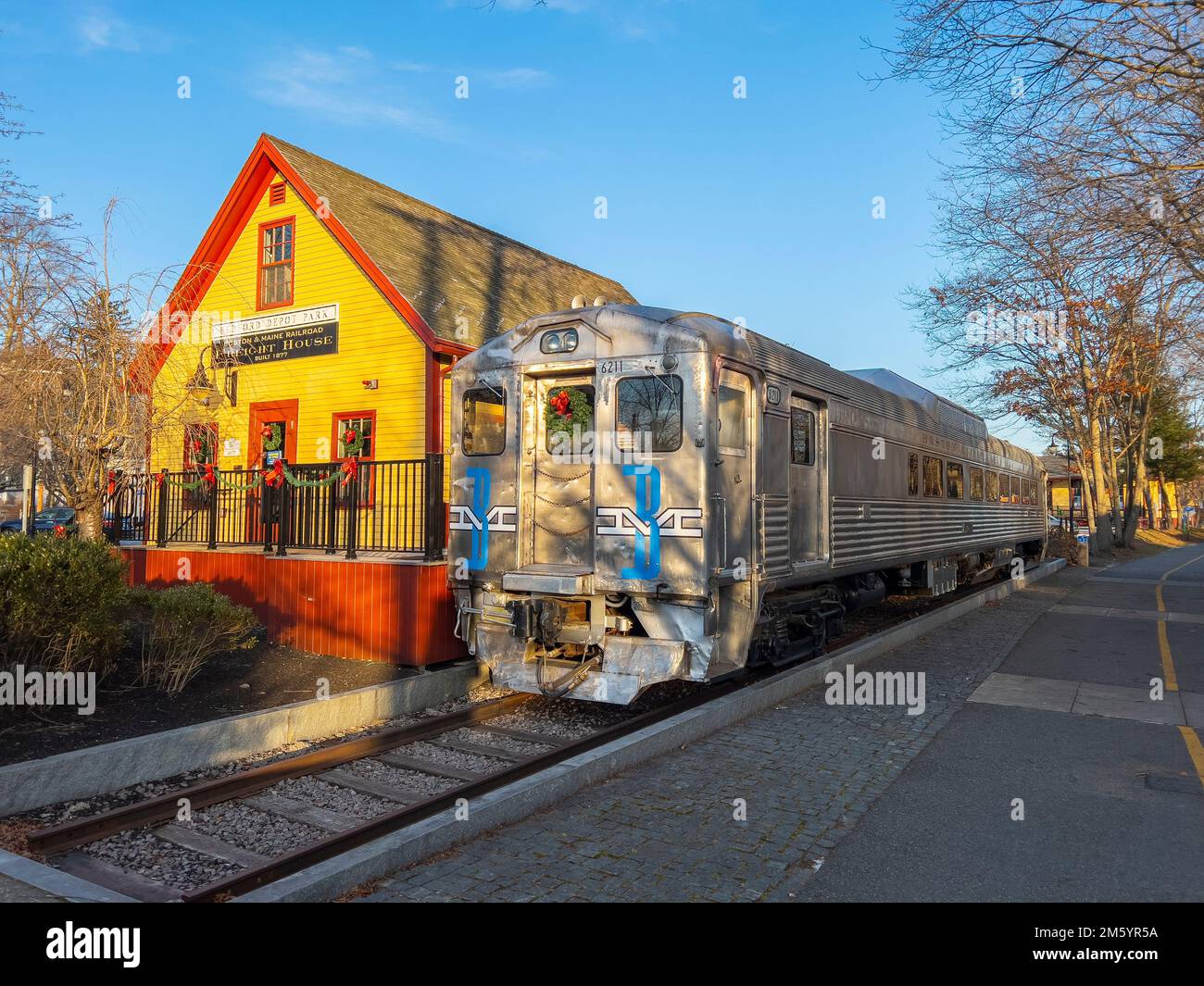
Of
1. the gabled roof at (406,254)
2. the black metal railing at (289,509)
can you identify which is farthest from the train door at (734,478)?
the gabled roof at (406,254)

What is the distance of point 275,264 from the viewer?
602 inches

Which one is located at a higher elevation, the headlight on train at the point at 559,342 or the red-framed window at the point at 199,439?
the headlight on train at the point at 559,342

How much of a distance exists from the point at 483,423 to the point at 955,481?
9594mm

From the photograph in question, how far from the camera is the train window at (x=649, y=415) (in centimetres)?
689

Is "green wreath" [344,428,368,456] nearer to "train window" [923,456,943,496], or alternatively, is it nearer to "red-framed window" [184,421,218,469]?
"red-framed window" [184,421,218,469]

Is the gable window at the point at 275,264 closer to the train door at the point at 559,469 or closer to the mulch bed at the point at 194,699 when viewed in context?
the mulch bed at the point at 194,699

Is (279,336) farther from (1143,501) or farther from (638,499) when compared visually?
(1143,501)

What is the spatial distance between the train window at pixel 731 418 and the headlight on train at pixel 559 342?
1.42m

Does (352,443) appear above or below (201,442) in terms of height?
above

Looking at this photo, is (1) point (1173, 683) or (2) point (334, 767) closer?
(2) point (334, 767)

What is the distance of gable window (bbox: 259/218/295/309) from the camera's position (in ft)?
49.6

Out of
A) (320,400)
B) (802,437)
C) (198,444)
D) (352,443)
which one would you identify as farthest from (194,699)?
(320,400)
